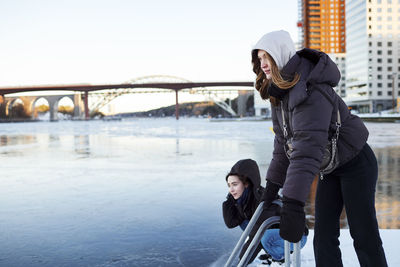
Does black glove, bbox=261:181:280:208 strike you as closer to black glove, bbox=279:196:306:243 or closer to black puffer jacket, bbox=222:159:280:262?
black puffer jacket, bbox=222:159:280:262

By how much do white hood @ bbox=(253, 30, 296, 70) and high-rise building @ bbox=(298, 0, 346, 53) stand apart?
163478 mm

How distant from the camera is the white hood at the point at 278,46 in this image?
1.94 metres

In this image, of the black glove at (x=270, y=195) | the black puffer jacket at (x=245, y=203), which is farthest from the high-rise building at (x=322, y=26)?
the black glove at (x=270, y=195)

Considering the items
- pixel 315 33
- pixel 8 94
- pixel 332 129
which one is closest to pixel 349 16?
pixel 315 33

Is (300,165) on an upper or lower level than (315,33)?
lower

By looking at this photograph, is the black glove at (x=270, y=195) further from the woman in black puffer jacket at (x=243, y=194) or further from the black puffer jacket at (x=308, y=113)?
the black puffer jacket at (x=308, y=113)

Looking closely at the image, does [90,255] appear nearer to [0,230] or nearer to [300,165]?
[0,230]

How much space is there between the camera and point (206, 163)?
9.72 meters

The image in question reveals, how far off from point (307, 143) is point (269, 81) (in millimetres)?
423

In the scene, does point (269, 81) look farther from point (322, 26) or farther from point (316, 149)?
point (322, 26)

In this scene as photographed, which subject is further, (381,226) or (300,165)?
(381,226)

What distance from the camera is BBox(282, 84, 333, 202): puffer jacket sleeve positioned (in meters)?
1.80

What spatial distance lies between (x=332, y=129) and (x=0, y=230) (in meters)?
3.75

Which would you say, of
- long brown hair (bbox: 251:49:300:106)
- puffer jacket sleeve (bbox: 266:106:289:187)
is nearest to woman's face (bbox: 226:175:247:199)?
puffer jacket sleeve (bbox: 266:106:289:187)
